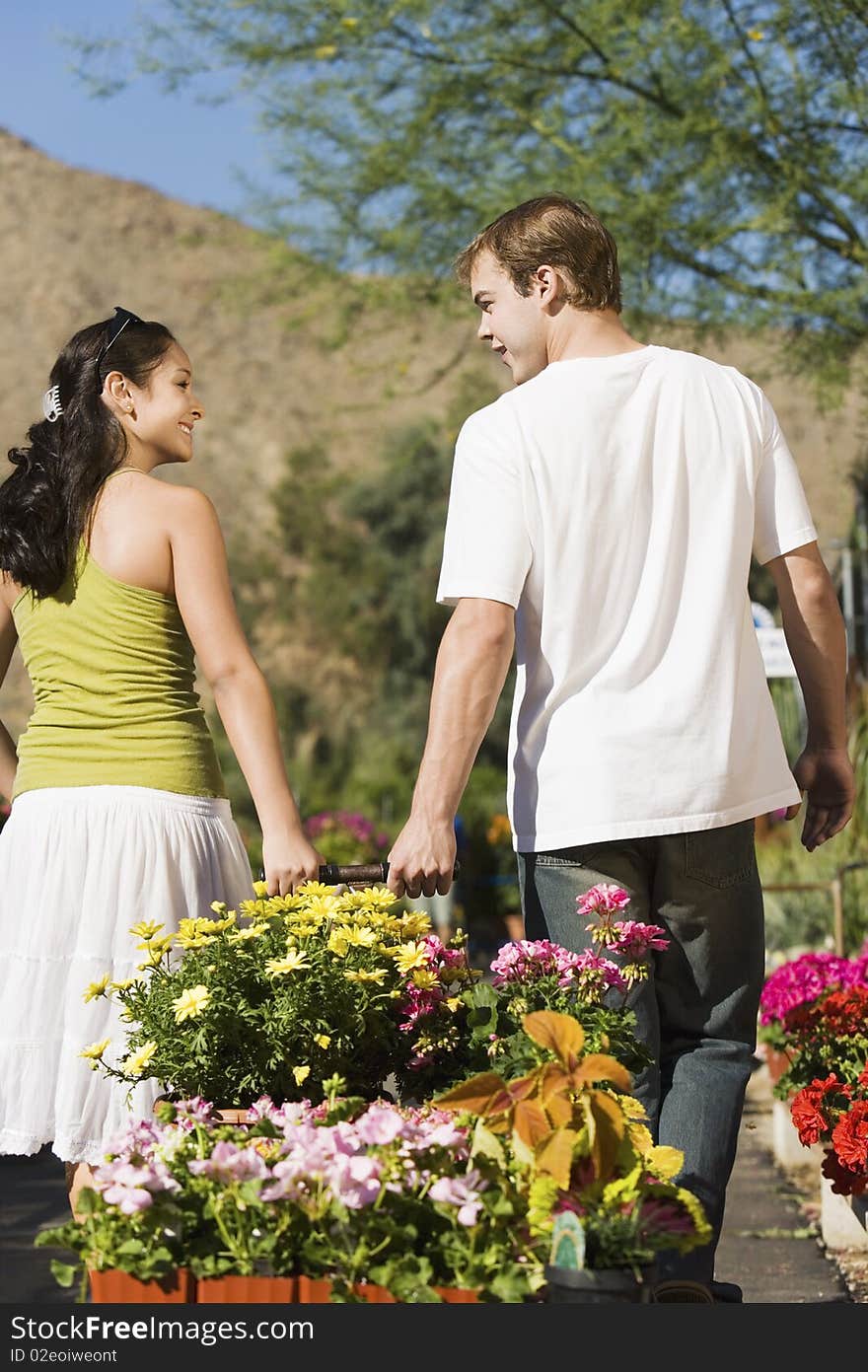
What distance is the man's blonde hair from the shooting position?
9.22 ft

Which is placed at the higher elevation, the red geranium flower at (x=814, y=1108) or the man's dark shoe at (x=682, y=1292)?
the man's dark shoe at (x=682, y=1292)

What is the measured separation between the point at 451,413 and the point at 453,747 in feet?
29.2

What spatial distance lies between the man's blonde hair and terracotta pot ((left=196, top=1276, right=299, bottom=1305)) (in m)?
1.69

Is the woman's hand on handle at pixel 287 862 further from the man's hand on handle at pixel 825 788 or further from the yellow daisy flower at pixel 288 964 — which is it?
the man's hand on handle at pixel 825 788

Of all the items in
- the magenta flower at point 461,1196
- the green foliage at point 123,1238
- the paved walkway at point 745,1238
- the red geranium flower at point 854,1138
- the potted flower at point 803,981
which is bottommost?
the paved walkway at point 745,1238

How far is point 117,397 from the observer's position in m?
3.06

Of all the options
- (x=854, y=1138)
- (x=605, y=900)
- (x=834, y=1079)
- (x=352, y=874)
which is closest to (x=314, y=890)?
(x=352, y=874)

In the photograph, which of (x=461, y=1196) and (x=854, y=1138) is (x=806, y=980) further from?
(x=461, y=1196)

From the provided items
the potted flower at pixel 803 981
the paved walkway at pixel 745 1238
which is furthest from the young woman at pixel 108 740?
the potted flower at pixel 803 981

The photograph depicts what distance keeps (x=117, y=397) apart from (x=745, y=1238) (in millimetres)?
2990

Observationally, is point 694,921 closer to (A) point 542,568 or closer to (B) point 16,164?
(A) point 542,568

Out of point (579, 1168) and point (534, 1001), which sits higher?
point (534, 1001)

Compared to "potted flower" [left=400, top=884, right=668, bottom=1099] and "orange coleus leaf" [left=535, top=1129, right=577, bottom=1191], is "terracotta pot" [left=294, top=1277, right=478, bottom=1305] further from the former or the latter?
"potted flower" [left=400, top=884, right=668, bottom=1099]

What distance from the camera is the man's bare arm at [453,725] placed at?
2535 millimetres
